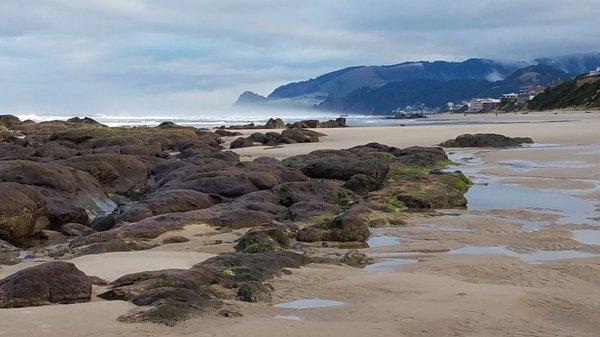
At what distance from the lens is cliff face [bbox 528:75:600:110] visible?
250ft

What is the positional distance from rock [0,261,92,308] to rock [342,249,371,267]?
3.15 m

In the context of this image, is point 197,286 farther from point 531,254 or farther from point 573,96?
point 573,96

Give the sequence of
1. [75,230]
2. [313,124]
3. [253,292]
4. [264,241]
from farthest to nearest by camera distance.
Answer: [313,124] → [75,230] → [264,241] → [253,292]

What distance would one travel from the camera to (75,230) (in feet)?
36.1

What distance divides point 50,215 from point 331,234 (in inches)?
221

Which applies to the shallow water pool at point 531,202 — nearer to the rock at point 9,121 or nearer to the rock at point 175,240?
the rock at point 175,240

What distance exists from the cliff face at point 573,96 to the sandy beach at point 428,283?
2758 inches

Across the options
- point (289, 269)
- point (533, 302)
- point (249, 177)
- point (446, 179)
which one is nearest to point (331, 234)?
point (289, 269)

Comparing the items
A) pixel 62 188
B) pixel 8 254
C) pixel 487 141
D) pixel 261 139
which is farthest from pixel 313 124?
pixel 8 254

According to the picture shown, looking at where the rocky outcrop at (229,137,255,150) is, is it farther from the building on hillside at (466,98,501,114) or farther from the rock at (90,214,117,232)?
the building on hillside at (466,98,501,114)

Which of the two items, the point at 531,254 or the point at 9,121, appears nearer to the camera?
the point at 531,254

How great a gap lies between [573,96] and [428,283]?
277ft

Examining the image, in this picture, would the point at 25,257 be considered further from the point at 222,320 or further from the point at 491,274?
the point at 491,274

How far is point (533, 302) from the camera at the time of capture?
5.55 meters
